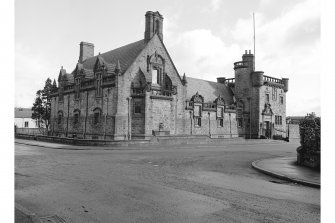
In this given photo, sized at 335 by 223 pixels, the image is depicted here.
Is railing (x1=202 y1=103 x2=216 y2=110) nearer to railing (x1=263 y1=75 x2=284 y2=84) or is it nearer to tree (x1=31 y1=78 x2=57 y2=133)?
railing (x1=263 y1=75 x2=284 y2=84)

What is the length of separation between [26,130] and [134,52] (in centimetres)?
3075

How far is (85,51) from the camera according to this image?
48.4m

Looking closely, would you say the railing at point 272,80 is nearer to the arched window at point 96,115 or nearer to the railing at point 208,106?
the railing at point 208,106

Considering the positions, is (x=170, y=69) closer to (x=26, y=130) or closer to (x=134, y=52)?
(x=134, y=52)

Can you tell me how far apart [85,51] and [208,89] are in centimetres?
2226

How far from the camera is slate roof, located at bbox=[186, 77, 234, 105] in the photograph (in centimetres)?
4598

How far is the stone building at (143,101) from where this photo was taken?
3281 centimetres

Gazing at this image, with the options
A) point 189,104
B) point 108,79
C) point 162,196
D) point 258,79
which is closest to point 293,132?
point 258,79

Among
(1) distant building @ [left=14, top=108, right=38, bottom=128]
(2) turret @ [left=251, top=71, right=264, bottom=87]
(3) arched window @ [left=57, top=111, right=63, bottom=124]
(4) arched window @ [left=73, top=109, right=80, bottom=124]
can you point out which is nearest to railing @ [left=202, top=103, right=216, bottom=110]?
(2) turret @ [left=251, top=71, right=264, bottom=87]

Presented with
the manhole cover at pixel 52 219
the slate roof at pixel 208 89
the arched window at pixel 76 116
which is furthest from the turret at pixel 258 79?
the manhole cover at pixel 52 219

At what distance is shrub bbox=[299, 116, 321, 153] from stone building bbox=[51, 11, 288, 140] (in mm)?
19583

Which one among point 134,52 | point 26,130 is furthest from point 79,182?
point 26,130

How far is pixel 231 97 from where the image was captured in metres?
53.5
